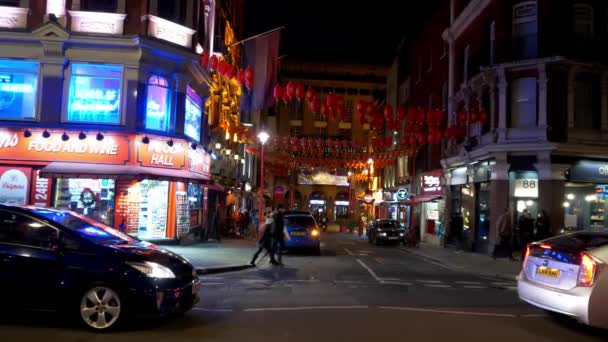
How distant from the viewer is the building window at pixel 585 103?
23.2 m

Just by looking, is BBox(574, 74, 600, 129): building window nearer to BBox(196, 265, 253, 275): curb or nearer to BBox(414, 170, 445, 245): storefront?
BBox(414, 170, 445, 245): storefront

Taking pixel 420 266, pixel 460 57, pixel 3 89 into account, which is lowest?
pixel 420 266

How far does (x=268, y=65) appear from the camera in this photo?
2617cm

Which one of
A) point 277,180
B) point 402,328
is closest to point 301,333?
point 402,328

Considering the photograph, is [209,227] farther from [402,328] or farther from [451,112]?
[402,328]

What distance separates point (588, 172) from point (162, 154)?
16.7m

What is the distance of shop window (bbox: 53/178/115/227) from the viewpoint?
20938mm

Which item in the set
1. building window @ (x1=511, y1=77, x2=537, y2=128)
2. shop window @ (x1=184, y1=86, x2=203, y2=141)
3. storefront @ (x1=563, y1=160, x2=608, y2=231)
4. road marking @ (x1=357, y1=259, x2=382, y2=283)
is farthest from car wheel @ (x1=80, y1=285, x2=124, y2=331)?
building window @ (x1=511, y1=77, x2=537, y2=128)

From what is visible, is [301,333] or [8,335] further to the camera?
[301,333]

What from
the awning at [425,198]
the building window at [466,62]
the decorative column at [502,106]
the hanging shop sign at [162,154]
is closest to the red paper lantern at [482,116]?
the decorative column at [502,106]

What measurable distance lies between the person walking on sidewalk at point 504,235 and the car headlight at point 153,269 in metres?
17.2

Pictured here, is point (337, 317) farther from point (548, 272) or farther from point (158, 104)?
point (158, 104)

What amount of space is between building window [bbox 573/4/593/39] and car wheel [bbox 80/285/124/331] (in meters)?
21.8

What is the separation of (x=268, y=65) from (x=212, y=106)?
4.18 meters
